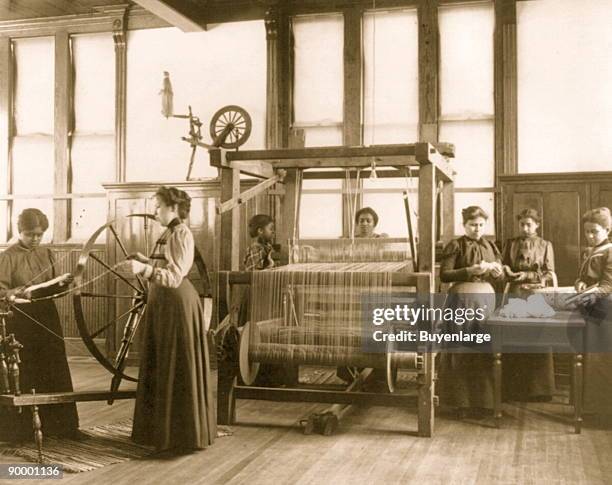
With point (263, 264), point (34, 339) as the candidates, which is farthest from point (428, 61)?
point (34, 339)

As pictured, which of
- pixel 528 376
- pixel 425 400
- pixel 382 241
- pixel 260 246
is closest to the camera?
pixel 425 400

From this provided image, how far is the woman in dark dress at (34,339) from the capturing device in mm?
4344

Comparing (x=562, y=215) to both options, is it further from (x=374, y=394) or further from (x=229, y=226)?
(x=229, y=226)

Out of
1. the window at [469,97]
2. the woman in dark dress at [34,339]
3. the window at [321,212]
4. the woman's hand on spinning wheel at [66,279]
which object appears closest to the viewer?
the woman's hand on spinning wheel at [66,279]

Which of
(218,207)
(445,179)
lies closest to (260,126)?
(445,179)

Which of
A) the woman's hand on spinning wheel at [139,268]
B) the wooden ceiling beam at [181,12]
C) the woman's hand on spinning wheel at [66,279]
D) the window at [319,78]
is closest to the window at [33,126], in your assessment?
the wooden ceiling beam at [181,12]

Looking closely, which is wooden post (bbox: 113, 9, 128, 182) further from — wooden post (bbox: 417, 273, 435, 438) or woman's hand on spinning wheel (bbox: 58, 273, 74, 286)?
wooden post (bbox: 417, 273, 435, 438)

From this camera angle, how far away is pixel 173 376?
404 cm

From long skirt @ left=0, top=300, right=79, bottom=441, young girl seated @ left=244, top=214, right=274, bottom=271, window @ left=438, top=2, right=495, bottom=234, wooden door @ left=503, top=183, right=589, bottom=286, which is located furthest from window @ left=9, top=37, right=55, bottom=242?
wooden door @ left=503, top=183, right=589, bottom=286

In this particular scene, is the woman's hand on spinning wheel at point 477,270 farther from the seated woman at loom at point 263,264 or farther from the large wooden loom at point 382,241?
the seated woman at loom at point 263,264

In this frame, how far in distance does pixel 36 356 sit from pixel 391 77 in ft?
15.8

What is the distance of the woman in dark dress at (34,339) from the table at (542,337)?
9.20ft

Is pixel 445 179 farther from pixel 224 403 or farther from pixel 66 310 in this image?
pixel 66 310

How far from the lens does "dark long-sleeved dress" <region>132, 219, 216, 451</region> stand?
13.2 ft
